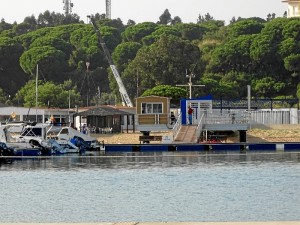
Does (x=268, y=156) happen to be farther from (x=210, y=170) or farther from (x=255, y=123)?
(x=255, y=123)

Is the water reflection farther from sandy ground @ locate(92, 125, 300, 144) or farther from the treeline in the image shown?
the treeline

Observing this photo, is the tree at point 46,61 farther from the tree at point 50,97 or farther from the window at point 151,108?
the window at point 151,108

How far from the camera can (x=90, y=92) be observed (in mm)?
174625

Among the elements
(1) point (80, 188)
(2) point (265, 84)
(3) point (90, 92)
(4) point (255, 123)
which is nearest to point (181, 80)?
(2) point (265, 84)

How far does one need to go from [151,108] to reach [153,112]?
44 cm

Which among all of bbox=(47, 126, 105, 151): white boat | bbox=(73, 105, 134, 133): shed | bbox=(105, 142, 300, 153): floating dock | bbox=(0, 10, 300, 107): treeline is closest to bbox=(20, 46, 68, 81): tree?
bbox=(0, 10, 300, 107): treeline

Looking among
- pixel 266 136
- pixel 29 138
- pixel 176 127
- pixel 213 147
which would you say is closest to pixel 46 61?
pixel 266 136

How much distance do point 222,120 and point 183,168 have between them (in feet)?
77.5

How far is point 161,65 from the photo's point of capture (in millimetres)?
147500

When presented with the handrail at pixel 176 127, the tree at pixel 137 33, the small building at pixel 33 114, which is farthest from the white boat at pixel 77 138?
the tree at pixel 137 33

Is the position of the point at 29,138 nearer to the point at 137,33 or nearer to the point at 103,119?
the point at 103,119

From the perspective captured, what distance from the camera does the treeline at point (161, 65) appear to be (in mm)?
147000

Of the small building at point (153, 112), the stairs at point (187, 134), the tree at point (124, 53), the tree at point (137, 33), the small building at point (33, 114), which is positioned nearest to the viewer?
the stairs at point (187, 134)

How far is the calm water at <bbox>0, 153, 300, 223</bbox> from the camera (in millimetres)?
40344
